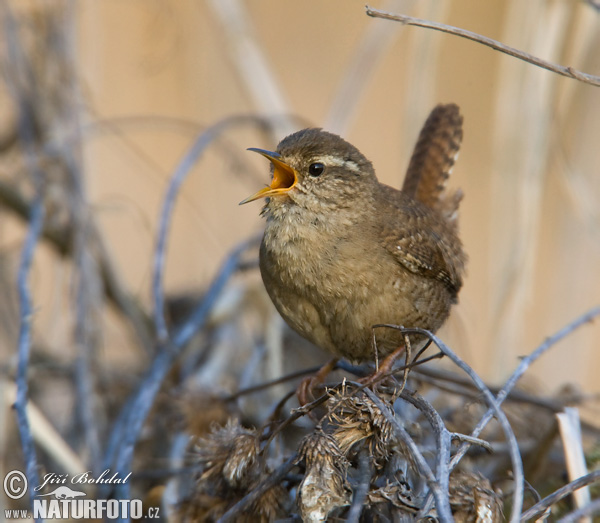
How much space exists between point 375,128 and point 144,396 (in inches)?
134

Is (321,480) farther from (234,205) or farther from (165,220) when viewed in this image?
(234,205)

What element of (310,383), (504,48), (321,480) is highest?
(504,48)

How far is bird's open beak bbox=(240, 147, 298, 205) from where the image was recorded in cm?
212

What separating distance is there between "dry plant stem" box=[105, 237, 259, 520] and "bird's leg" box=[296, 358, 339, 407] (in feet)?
1.43

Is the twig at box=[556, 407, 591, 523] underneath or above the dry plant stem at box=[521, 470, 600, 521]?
underneath

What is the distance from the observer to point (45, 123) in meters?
3.16

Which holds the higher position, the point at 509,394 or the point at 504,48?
the point at 504,48

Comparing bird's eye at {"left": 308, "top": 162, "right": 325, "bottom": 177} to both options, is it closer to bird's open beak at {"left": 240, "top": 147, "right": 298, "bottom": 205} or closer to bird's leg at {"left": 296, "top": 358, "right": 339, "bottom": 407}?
bird's open beak at {"left": 240, "top": 147, "right": 298, "bottom": 205}

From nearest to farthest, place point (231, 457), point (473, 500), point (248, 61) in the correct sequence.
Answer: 1. point (473, 500)
2. point (231, 457)
3. point (248, 61)

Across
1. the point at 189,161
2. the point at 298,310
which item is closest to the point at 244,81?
the point at 189,161

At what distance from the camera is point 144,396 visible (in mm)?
2084

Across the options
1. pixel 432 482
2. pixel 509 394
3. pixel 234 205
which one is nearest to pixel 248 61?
pixel 234 205

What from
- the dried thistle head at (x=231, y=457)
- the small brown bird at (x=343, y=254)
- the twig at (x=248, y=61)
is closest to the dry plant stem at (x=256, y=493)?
the dried thistle head at (x=231, y=457)

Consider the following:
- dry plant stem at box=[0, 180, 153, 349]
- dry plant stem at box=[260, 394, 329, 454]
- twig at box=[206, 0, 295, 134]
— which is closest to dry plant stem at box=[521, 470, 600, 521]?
dry plant stem at box=[260, 394, 329, 454]
